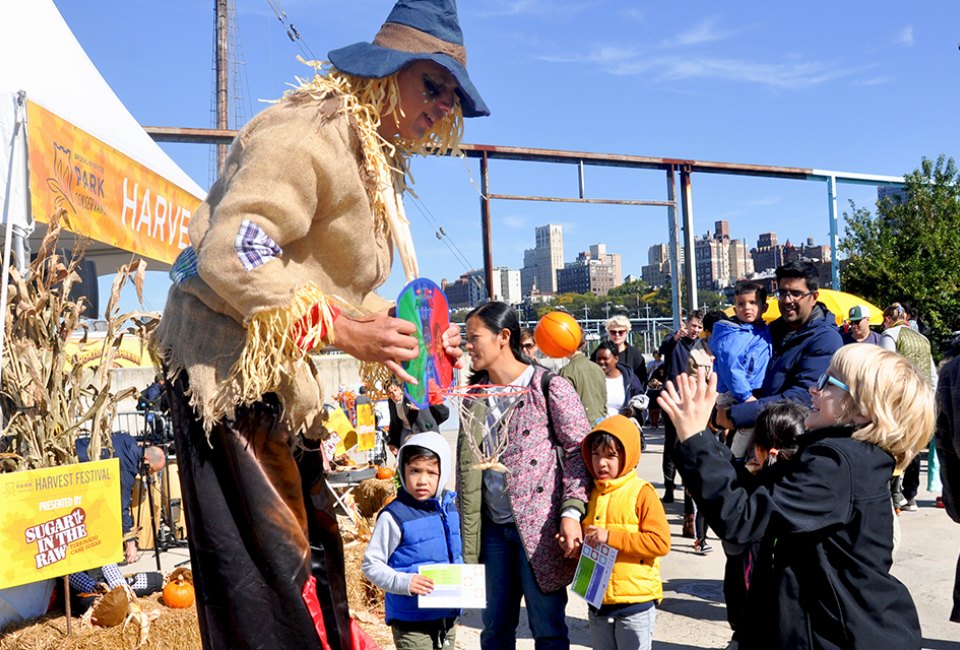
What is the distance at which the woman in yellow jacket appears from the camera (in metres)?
3.53

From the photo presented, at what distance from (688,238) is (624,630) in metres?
9.14

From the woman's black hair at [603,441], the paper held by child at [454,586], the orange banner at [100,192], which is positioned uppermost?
the orange banner at [100,192]

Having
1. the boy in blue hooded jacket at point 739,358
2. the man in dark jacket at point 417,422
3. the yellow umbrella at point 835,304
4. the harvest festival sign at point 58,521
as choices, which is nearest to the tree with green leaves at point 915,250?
the yellow umbrella at point 835,304

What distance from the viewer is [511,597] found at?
361cm

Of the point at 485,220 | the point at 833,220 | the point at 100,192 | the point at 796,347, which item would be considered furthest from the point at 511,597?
the point at 833,220

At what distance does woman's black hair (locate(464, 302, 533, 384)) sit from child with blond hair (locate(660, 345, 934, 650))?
4.55 feet

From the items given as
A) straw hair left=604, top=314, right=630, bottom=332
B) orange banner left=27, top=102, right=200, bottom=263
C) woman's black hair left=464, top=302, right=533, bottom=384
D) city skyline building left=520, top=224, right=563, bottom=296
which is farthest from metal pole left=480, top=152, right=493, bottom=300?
city skyline building left=520, top=224, right=563, bottom=296

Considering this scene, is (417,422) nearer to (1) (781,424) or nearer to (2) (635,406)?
(1) (781,424)

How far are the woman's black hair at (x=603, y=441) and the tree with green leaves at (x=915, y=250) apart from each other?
12.3 metres

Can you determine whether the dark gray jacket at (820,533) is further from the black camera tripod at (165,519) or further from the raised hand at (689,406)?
the black camera tripod at (165,519)

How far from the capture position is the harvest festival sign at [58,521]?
3.69 meters

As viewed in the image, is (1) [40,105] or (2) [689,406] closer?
(2) [689,406]

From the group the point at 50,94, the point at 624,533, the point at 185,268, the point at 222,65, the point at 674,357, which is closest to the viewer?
the point at 185,268

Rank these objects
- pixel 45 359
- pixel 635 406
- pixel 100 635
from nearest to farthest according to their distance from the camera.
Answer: pixel 100 635
pixel 45 359
pixel 635 406
